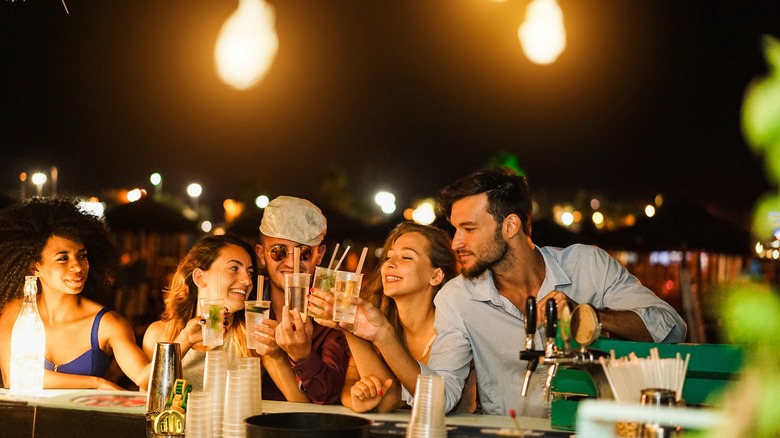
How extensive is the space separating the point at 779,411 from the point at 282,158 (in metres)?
23.4

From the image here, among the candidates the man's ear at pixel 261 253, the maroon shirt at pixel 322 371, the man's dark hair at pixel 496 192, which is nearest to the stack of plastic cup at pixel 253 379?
the maroon shirt at pixel 322 371

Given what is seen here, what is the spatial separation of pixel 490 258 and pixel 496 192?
1.11 ft

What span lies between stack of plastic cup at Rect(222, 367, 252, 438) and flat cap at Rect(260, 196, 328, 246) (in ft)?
5.44

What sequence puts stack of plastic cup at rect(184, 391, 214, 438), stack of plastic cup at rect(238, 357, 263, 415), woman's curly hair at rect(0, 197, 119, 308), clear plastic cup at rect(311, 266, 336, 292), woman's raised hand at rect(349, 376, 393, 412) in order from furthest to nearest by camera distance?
woman's curly hair at rect(0, 197, 119, 308) < clear plastic cup at rect(311, 266, 336, 292) < woman's raised hand at rect(349, 376, 393, 412) < stack of plastic cup at rect(238, 357, 263, 415) < stack of plastic cup at rect(184, 391, 214, 438)

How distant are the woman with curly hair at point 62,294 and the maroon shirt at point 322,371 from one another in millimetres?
731

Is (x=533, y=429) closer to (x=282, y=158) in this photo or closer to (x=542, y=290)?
(x=542, y=290)

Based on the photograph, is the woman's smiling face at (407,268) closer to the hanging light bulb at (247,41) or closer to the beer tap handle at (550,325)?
the beer tap handle at (550,325)

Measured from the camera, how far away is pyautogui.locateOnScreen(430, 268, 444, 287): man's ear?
4.21m

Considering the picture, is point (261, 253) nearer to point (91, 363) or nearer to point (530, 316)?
point (91, 363)

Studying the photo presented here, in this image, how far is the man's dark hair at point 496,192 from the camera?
4.05 m

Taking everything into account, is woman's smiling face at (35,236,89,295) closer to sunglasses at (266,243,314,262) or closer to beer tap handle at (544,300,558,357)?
sunglasses at (266,243,314,262)

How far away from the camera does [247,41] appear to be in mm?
7641

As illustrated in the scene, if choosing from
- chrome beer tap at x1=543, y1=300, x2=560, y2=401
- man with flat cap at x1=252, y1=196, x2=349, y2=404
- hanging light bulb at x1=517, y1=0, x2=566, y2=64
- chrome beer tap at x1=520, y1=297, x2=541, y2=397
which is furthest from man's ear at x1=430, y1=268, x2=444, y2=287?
hanging light bulb at x1=517, y1=0, x2=566, y2=64

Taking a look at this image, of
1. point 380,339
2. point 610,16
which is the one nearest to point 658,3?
point 610,16
